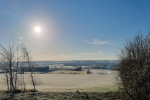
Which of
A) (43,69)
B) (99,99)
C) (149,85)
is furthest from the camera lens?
(43,69)

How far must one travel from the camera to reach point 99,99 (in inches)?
326

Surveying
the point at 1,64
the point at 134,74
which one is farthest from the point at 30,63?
the point at 134,74

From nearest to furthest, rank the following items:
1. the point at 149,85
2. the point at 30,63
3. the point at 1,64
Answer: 1. the point at 149,85
2. the point at 1,64
3. the point at 30,63

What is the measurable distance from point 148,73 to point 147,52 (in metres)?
1.92

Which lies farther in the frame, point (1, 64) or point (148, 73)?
point (1, 64)

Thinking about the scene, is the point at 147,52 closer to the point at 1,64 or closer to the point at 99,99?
the point at 99,99

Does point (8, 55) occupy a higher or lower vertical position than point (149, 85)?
higher

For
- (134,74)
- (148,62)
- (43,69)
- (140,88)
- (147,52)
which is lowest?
(43,69)

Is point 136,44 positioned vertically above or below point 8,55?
above

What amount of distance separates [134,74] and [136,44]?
12.7ft

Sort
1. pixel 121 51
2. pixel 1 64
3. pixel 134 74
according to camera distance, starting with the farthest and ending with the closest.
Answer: pixel 121 51
pixel 1 64
pixel 134 74

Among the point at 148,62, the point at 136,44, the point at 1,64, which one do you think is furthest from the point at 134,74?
the point at 1,64

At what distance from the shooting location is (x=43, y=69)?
74562 millimetres

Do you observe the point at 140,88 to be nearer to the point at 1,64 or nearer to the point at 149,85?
the point at 149,85
